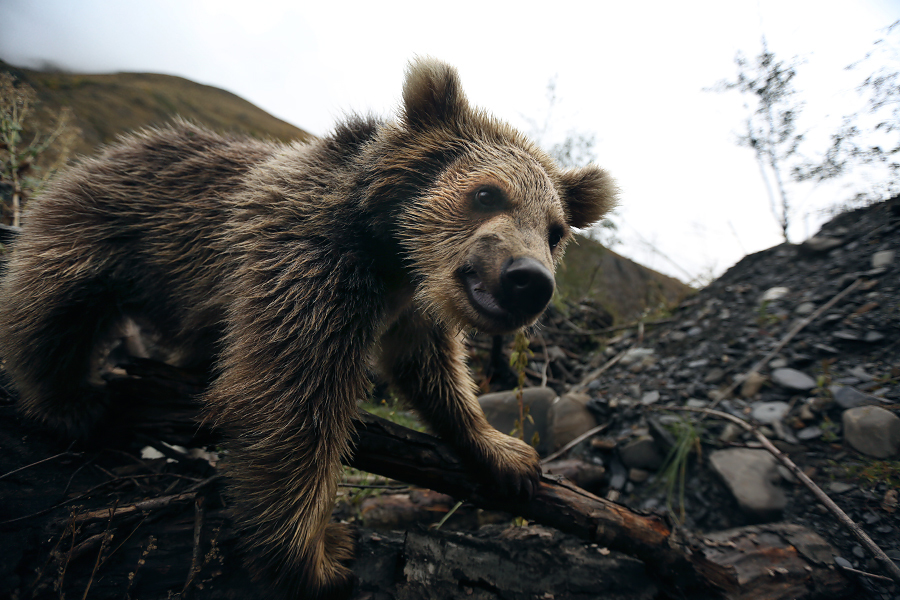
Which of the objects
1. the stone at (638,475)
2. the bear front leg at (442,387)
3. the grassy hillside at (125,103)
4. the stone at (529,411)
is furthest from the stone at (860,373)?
the grassy hillside at (125,103)

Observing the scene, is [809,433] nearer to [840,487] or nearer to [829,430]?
[829,430]

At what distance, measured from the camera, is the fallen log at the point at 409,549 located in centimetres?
180

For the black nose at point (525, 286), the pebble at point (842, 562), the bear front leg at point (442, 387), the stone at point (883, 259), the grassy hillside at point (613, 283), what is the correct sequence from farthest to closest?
the grassy hillside at point (613, 283) → the stone at point (883, 259) → the bear front leg at point (442, 387) → the pebble at point (842, 562) → the black nose at point (525, 286)

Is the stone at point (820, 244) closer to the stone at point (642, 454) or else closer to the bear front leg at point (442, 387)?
the stone at point (642, 454)

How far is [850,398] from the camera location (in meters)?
2.70

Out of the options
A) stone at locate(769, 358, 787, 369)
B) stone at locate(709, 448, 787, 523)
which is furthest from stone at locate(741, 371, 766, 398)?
stone at locate(709, 448, 787, 523)

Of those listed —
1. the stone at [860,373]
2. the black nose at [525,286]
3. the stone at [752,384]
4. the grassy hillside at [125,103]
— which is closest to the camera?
the black nose at [525,286]

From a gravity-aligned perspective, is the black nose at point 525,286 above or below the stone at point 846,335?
below

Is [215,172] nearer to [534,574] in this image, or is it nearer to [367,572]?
[367,572]

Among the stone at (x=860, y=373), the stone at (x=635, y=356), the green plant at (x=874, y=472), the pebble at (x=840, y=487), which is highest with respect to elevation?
the stone at (x=860, y=373)

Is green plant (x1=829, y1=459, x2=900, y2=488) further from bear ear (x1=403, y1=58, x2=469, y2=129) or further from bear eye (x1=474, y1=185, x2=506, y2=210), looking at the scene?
bear ear (x1=403, y1=58, x2=469, y2=129)

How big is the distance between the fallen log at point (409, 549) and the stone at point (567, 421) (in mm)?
1376

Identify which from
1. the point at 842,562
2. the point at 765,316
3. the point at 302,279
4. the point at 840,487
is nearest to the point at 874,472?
the point at 840,487

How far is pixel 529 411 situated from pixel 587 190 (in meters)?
2.14
